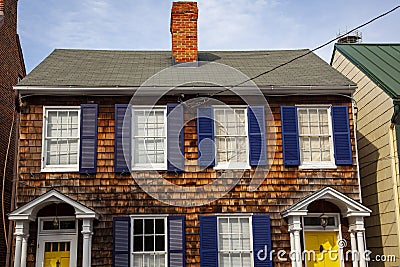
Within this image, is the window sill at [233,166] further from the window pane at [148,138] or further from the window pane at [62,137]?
the window pane at [62,137]

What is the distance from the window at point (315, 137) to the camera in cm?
1238

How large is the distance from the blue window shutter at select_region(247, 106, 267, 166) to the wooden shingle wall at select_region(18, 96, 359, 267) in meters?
0.21

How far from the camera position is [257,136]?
40.2 feet

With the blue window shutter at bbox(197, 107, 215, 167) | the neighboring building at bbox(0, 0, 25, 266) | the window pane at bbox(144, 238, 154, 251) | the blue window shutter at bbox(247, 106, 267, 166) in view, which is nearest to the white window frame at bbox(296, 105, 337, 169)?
the blue window shutter at bbox(247, 106, 267, 166)

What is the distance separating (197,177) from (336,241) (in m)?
3.60

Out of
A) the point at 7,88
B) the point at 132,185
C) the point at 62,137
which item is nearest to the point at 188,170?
the point at 132,185

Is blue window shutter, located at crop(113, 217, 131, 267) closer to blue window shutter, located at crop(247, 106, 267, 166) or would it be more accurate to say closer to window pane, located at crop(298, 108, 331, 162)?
blue window shutter, located at crop(247, 106, 267, 166)

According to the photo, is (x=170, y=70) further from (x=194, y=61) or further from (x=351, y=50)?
(x=351, y=50)

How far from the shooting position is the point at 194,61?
14180 mm

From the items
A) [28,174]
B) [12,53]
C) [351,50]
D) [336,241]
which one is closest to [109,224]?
[28,174]

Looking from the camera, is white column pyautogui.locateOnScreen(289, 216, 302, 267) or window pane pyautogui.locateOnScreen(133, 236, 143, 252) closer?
white column pyautogui.locateOnScreen(289, 216, 302, 267)

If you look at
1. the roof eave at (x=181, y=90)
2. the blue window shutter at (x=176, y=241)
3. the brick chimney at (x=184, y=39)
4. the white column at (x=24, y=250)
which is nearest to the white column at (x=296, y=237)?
the blue window shutter at (x=176, y=241)

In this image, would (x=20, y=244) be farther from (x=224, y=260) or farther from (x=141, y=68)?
(x=141, y=68)

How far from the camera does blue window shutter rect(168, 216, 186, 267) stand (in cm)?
1151
